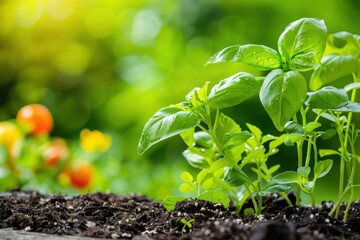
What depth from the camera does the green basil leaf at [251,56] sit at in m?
0.98

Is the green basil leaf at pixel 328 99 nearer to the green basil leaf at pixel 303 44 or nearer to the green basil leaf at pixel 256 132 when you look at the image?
the green basil leaf at pixel 303 44

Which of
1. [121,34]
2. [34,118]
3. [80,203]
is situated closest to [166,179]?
[34,118]

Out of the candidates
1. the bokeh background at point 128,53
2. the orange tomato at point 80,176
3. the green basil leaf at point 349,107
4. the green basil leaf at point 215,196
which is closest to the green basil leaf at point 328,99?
the green basil leaf at point 349,107

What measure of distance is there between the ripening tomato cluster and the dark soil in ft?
2.44

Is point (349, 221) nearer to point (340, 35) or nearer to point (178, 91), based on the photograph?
point (340, 35)

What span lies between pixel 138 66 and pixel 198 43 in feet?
1.31

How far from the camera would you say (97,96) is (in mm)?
3559

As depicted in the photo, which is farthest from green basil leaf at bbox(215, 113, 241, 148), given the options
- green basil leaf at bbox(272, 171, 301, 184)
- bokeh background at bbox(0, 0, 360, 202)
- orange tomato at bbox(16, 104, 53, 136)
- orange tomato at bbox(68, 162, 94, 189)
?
bokeh background at bbox(0, 0, 360, 202)

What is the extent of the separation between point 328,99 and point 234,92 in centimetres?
15

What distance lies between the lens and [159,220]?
108 cm

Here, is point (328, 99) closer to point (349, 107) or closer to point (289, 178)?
point (349, 107)

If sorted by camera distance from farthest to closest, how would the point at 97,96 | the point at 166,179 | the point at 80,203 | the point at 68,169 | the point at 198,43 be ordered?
1. the point at 97,96
2. the point at 198,43
3. the point at 166,179
4. the point at 68,169
5. the point at 80,203

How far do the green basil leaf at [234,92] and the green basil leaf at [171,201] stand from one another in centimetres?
22

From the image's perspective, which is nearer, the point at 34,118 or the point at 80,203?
the point at 80,203
